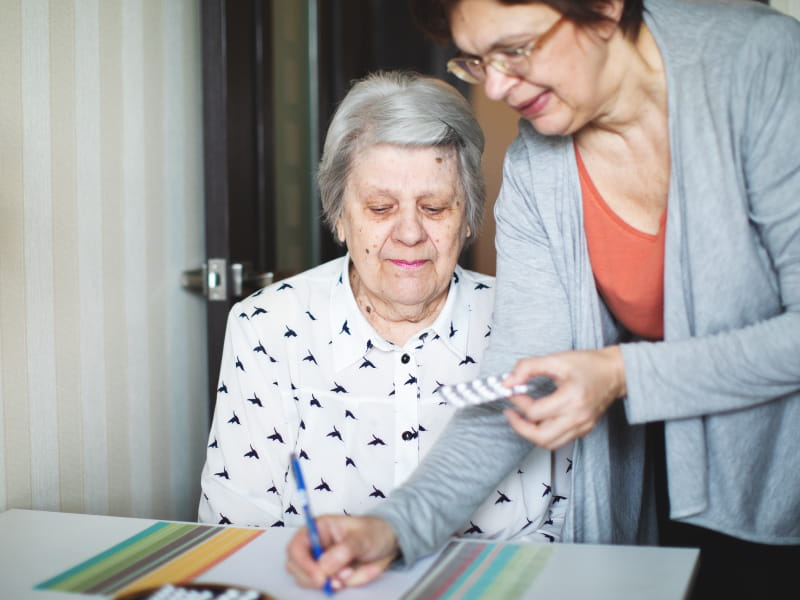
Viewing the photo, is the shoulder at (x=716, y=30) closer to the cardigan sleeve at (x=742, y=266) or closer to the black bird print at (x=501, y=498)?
the cardigan sleeve at (x=742, y=266)

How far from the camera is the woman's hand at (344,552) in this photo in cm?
104

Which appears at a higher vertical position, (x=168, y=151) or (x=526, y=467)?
(x=168, y=151)

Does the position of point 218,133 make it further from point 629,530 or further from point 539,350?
point 629,530

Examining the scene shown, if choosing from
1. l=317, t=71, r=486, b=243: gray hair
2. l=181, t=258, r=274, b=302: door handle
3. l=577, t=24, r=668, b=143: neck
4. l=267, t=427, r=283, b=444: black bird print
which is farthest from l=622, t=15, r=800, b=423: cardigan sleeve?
l=181, t=258, r=274, b=302: door handle

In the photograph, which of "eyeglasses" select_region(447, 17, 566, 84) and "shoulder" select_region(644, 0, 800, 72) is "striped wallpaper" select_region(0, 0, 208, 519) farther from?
"shoulder" select_region(644, 0, 800, 72)

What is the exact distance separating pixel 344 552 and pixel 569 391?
0.37 metres

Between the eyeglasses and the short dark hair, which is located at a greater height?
the short dark hair

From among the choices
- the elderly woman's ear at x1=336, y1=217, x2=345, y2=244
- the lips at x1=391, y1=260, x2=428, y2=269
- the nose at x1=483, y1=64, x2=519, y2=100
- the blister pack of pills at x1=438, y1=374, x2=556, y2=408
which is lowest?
the blister pack of pills at x1=438, y1=374, x2=556, y2=408

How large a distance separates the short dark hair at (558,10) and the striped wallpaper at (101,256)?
0.84 meters

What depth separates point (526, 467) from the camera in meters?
1.61

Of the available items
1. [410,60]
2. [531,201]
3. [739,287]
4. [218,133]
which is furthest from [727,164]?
[410,60]

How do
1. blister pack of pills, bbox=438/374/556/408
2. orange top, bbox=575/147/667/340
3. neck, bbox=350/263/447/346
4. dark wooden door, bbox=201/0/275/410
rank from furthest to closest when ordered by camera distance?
dark wooden door, bbox=201/0/275/410 → neck, bbox=350/263/447/346 → orange top, bbox=575/147/667/340 → blister pack of pills, bbox=438/374/556/408

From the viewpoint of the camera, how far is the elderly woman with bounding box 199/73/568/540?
1612mm

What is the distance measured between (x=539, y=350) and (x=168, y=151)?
4.09ft
